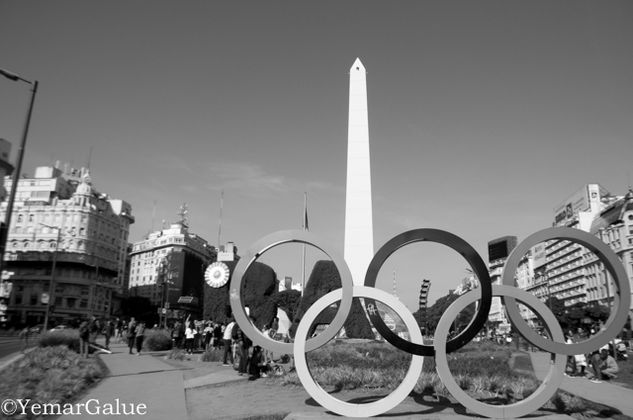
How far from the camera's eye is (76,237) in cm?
8931

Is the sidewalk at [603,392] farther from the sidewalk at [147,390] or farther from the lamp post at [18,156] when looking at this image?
the lamp post at [18,156]

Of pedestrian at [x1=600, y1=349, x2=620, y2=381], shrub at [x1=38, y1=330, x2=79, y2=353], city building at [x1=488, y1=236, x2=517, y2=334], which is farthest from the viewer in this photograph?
city building at [x1=488, y1=236, x2=517, y2=334]

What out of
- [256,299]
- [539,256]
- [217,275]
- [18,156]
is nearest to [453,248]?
[18,156]

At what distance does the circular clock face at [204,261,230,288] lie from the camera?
44938 millimetres

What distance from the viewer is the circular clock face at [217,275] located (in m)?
44.9

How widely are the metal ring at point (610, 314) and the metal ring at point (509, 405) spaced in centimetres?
23

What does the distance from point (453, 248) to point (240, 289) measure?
490 centimetres

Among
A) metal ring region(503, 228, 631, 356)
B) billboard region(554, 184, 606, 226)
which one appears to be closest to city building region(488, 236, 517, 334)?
billboard region(554, 184, 606, 226)

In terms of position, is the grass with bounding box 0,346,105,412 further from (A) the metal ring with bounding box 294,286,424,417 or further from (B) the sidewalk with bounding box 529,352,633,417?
(B) the sidewalk with bounding box 529,352,633,417

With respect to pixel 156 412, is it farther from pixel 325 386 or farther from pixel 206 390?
pixel 325 386

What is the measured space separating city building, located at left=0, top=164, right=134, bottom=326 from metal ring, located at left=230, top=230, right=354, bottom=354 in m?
78.9

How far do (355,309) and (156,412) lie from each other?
20.1m

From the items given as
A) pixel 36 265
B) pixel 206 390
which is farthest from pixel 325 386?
pixel 36 265

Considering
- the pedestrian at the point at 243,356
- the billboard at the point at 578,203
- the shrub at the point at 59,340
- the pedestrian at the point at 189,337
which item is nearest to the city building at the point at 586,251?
the billboard at the point at 578,203
